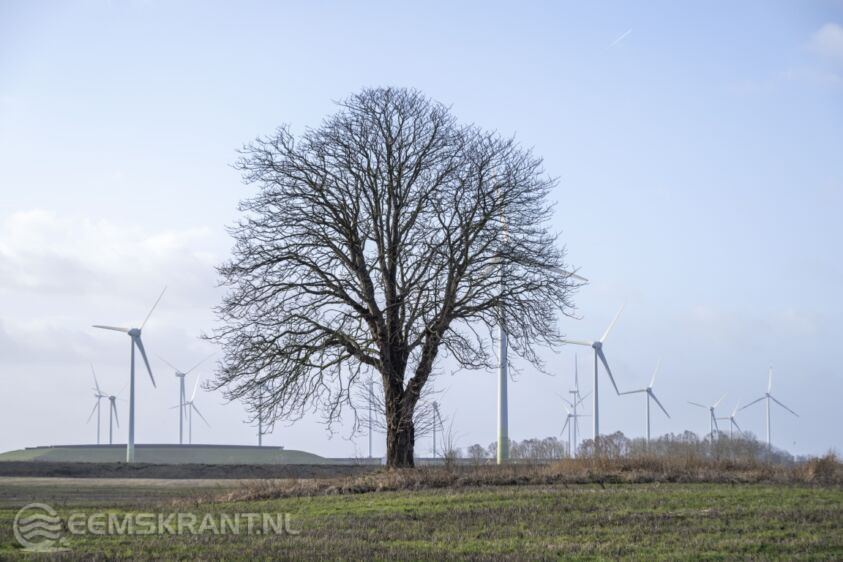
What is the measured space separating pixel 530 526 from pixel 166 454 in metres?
Answer: 77.3

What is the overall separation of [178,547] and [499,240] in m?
15.5

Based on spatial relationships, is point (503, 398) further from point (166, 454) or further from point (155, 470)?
point (166, 454)

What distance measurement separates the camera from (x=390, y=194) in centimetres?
2908

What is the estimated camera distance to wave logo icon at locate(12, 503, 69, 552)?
16375 mm

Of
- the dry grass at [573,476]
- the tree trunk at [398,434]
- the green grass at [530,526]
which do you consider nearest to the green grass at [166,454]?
the tree trunk at [398,434]

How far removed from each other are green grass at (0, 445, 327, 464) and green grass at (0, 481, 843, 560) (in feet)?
203

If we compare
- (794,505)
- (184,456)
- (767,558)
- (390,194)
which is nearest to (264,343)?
(390,194)

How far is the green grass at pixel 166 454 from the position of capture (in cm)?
8381

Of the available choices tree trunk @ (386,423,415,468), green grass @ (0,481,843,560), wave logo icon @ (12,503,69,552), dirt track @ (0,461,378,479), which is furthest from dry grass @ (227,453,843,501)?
dirt track @ (0,461,378,479)

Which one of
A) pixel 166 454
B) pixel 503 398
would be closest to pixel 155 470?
pixel 503 398

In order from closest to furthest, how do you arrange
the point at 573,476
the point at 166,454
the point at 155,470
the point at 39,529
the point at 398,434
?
the point at 39,529, the point at 573,476, the point at 398,434, the point at 155,470, the point at 166,454

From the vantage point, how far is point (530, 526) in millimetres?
17672

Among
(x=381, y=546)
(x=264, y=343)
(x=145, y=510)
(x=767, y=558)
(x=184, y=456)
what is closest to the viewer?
(x=767, y=558)

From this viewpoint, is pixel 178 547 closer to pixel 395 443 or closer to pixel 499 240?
pixel 395 443
